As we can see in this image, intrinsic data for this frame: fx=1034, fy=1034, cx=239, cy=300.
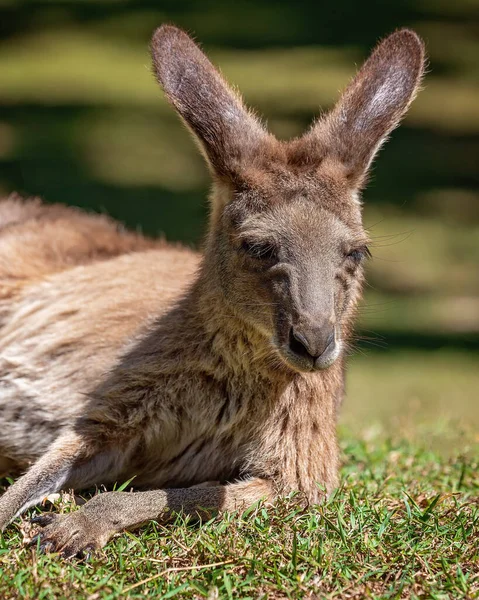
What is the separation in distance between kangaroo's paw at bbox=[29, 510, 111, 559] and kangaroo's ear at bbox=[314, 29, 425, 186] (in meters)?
1.86

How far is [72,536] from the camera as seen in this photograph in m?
3.74

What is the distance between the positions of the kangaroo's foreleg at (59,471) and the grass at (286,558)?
0.17 metres

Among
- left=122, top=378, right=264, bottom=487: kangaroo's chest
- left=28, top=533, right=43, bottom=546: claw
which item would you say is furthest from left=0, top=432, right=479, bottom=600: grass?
left=122, top=378, right=264, bottom=487: kangaroo's chest

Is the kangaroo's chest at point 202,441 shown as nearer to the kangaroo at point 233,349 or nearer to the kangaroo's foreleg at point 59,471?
the kangaroo at point 233,349

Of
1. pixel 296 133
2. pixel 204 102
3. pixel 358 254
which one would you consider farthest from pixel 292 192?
pixel 296 133

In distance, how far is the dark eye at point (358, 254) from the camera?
4344 millimetres

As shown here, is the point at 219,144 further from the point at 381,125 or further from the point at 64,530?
the point at 64,530

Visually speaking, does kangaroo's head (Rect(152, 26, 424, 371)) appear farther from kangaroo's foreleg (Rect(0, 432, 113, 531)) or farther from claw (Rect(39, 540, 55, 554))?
claw (Rect(39, 540, 55, 554))

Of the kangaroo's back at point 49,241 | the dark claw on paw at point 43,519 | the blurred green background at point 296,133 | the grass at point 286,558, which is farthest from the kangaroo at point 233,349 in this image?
the blurred green background at point 296,133

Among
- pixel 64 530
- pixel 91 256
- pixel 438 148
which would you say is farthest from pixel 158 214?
pixel 64 530

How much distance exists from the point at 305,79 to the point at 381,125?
939cm

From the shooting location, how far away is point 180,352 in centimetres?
454

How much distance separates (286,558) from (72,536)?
2.55 ft

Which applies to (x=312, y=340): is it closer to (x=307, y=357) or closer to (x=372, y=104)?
(x=307, y=357)
